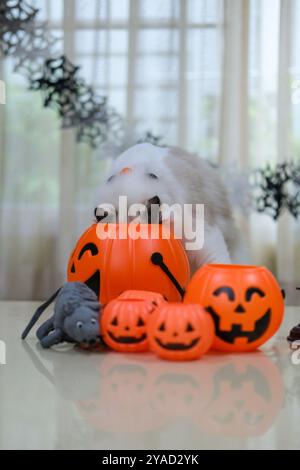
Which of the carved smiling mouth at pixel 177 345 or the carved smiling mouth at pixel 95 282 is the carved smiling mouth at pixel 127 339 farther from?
the carved smiling mouth at pixel 95 282

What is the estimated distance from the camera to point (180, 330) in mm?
926

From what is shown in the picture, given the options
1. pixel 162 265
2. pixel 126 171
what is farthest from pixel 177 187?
pixel 162 265

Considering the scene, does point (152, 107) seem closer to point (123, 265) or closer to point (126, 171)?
point (126, 171)

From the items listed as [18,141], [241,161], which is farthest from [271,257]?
[18,141]

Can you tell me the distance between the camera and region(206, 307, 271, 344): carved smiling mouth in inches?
38.7

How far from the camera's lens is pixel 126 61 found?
2105 millimetres

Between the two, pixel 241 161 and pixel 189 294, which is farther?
pixel 241 161

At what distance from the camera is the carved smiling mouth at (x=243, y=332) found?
98 centimetres

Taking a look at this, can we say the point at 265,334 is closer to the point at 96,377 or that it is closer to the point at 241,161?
the point at 96,377

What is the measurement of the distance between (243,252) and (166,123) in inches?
24.6

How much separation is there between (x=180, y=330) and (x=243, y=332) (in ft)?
0.42

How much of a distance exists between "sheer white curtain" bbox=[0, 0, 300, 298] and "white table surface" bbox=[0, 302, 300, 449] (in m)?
1.02

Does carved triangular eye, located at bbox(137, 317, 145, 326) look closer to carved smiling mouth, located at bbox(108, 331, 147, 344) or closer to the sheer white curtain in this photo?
carved smiling mouth, located at bbox(108, 331, 147, 344)
